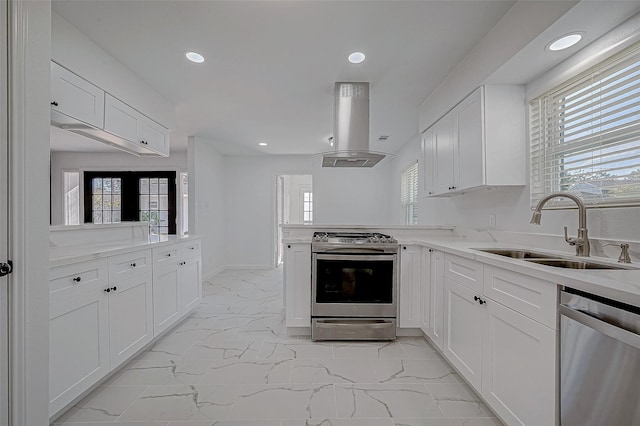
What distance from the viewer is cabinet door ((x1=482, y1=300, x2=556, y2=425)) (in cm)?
120

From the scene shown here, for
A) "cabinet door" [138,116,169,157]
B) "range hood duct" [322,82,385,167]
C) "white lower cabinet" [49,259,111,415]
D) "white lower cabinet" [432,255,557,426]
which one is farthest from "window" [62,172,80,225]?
"white lower cabinet" [432,255,557,426]

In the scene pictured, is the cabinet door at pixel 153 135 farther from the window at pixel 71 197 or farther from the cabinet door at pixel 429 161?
the window at pixel 71 197

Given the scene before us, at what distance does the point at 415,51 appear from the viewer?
2.31 meters

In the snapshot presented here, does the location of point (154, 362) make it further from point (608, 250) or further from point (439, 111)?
point (439, 111)

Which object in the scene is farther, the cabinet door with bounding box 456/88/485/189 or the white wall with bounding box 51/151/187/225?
the white wall with bounding box 51/151/187/225

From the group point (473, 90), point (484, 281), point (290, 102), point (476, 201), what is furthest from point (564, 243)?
point (290, 102)

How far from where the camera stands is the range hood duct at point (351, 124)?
9.53ft

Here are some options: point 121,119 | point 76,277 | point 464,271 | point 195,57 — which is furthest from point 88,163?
point 464,271

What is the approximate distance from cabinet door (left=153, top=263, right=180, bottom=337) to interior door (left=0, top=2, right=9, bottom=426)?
153 cm

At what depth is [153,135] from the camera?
10.0ft

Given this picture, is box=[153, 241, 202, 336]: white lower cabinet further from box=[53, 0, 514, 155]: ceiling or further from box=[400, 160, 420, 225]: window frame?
box=[400, 160, 420, 225]: window frame

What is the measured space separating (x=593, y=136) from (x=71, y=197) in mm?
7652

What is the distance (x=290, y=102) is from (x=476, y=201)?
221cm

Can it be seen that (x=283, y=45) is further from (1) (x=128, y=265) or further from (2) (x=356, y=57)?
(1) (x=128, y=265)
